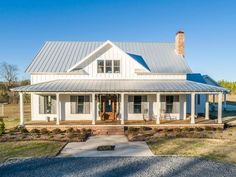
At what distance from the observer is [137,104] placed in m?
19.8

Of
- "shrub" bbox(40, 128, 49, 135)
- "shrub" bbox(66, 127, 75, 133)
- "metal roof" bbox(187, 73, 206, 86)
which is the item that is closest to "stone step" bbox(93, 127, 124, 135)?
"shrub" bbox(66, 127, 75, 133)

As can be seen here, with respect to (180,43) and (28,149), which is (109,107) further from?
(180,43)

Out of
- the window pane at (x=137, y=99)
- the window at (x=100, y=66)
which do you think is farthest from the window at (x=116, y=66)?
the window pane at (x=137, y=99)

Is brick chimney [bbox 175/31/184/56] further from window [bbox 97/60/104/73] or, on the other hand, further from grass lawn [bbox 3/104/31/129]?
grass lawn [bbox 3/104/31/129]

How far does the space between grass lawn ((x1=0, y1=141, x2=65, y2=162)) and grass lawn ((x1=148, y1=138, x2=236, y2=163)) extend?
522cm

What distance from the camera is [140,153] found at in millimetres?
11156

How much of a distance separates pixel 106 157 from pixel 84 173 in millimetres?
2122

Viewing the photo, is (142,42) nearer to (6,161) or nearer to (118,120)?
(118,120)

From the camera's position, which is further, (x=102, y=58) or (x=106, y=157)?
(x=102, y=58)

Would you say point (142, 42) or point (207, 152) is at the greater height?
point (142, 42)

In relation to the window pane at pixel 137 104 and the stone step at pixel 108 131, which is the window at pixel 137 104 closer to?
the window pane at pixel 137 104

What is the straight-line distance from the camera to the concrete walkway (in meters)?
11.1

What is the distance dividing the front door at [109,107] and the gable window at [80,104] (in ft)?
4.25

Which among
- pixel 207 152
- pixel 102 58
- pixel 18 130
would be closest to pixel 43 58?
pixel 102 58
